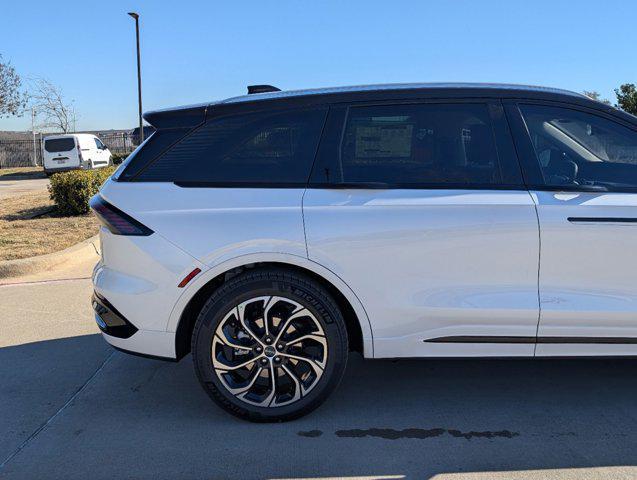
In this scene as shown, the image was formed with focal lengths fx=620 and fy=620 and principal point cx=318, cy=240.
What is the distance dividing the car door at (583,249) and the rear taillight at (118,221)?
214 cm

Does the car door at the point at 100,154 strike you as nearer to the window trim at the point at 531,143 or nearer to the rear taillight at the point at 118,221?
the rear taillight at the point at 118,221

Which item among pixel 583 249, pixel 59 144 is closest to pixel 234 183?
pixel 583 249

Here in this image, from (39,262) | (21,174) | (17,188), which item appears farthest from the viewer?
(21,174)

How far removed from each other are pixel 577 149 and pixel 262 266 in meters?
1.95

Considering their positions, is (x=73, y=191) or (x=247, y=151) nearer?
(x=247, y=151)

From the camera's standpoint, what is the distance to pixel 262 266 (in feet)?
11.2

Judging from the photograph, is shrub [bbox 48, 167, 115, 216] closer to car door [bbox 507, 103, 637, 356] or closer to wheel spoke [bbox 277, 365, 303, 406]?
wheel spoke [bbox 277, 365, 303, 406]

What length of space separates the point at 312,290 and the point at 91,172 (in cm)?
981

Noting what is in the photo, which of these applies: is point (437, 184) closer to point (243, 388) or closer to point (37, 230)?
point (243, 388)

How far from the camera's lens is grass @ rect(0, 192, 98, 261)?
825 cm

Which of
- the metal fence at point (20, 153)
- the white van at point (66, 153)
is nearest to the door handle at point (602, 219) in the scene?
the white van at point (66, 153)

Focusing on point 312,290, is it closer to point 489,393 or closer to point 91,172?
point 489,393

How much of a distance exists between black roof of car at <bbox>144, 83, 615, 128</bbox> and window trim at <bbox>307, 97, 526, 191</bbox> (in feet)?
0.10

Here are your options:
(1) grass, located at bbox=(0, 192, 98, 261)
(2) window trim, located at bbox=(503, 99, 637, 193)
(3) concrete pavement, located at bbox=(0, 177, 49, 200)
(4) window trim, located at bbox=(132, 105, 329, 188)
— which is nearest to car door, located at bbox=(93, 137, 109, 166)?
(3) concrete pavement, located at bbox=(0, 177, 49, 200)
